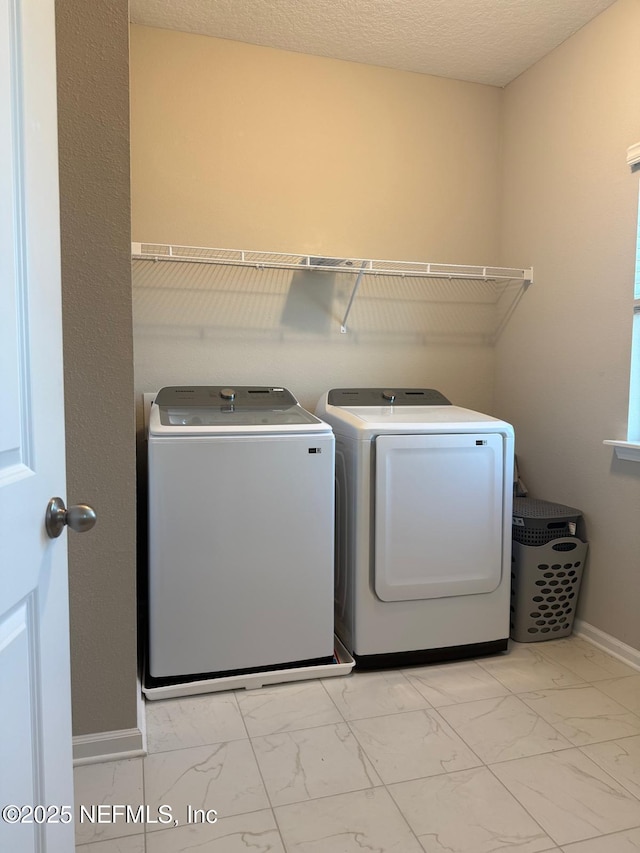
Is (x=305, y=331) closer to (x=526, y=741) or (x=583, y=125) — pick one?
(x=583, y=125)

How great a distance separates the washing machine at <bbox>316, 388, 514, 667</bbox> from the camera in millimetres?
2066

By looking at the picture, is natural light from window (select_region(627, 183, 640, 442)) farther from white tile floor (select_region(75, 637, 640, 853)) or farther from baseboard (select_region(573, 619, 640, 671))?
white tile floor (select_region(75, 637, 640, 853))

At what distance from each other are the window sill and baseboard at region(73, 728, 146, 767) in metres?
1.89

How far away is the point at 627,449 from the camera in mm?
2115

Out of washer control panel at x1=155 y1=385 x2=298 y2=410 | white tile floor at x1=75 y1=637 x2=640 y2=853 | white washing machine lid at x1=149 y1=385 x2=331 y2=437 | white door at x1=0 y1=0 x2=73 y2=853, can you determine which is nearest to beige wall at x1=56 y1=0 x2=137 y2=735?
white tile floor at x1=75 y1=637 x2=640 y2=853

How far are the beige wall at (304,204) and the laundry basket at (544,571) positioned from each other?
0.85 m

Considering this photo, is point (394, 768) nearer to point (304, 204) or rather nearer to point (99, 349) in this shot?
point (99, 349)

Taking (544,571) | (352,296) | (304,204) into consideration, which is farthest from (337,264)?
(544,571)

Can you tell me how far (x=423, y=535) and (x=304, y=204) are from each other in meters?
1.59

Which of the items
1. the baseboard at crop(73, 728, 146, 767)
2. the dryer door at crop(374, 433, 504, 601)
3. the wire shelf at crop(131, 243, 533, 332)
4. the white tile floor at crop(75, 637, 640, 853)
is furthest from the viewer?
the wire shelf at crop(131, 243, 533, 332)

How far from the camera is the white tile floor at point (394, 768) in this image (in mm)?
1325

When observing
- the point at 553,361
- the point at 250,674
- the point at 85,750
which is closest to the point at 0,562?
the point at 85,750

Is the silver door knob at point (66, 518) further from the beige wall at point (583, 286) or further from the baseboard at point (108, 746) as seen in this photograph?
the beige wall at point (583, 286)

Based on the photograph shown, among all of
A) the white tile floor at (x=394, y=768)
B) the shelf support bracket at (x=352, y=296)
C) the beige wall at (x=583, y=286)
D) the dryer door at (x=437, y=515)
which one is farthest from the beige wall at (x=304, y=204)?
the white tile floor at (x=394, y=768)
